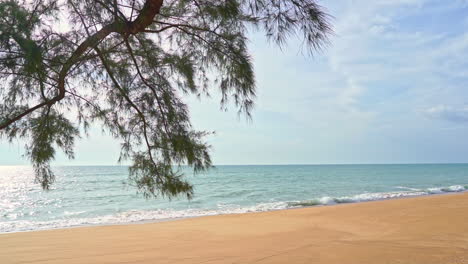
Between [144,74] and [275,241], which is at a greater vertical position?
[144,74]

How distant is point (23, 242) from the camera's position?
Answer: 763cm

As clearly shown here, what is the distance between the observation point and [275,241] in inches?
257

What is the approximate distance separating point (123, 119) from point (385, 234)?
576 cm

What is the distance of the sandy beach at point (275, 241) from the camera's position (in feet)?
16.5

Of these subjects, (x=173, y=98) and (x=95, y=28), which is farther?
(x=173, y=98)

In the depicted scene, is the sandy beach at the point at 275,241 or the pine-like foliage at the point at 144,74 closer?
the pine-like foliage at the point at 144,74

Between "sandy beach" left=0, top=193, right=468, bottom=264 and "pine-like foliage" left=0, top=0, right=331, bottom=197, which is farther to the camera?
"sandy beach" left=0, top=193, right=468, bottom=264

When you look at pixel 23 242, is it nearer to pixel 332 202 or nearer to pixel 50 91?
pixel 50 91

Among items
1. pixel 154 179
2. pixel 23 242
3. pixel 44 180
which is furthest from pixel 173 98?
pixel 23 242

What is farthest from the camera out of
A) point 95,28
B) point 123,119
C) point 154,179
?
point 123,119

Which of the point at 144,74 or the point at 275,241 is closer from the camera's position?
the point at 144,74

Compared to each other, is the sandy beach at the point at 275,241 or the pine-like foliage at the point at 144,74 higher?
the pine-like foliage at the point at 144,74

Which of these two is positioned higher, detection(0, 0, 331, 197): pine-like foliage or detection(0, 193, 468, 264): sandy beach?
detection(0, 0, 331, 197): pine-like foliage

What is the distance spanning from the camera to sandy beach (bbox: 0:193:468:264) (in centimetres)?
504
